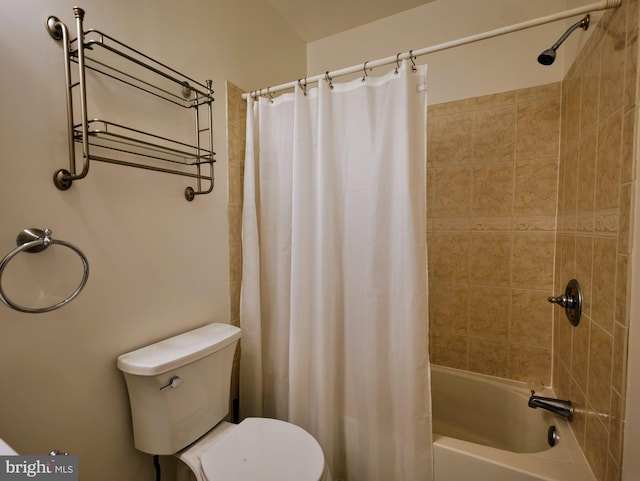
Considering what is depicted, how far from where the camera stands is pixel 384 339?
1.25 meters

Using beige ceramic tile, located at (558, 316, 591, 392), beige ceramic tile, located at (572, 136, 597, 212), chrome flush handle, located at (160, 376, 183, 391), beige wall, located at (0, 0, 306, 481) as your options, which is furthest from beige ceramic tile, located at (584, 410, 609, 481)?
beige wall, located at (0, 0, 306, 481)

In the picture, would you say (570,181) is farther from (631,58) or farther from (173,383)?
(173,383)

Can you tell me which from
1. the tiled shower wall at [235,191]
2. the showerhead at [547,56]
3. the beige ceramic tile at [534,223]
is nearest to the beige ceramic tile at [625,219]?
the showerhead at [547,56]

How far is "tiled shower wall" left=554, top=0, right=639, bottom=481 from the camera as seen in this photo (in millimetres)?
833

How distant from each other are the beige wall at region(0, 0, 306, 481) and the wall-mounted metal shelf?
38 millimetres

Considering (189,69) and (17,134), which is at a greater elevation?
(189,69)

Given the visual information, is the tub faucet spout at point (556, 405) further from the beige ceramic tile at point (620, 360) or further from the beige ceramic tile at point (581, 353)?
the beige ceramic tile at point (620, 360)

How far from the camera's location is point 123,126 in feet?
3.16

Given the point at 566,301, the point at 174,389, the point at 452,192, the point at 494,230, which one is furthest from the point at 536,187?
the point at 174,389

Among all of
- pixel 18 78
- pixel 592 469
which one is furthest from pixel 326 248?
pixel 592 469

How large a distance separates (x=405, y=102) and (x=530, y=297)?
1272mm

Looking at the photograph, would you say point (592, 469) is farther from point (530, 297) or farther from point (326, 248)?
point (326, 248)

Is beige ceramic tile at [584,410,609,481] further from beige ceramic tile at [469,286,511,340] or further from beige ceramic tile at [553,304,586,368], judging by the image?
beige ceramic tile at [469,286,511,340]

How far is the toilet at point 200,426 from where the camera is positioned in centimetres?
96
